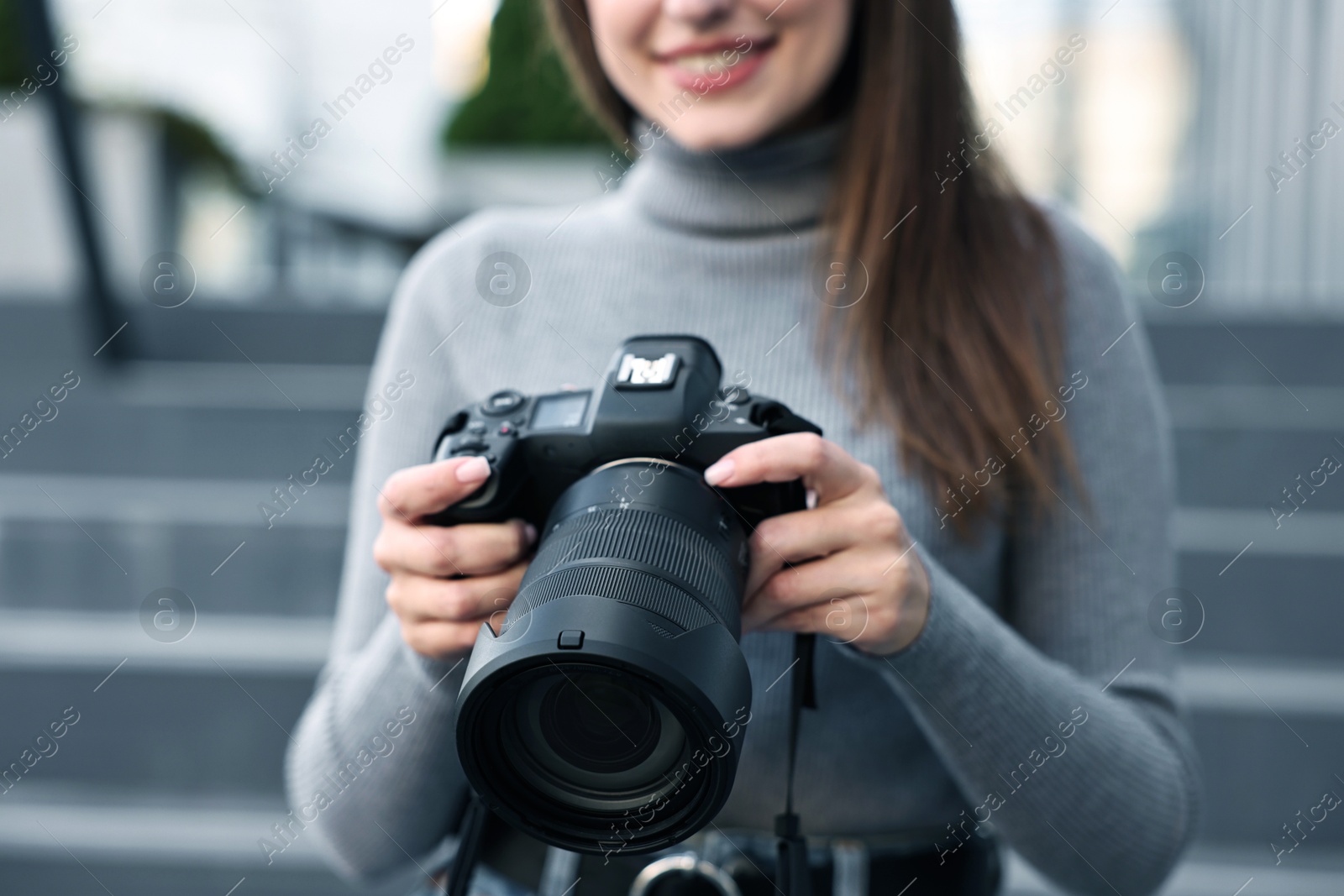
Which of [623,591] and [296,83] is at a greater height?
[296,83]

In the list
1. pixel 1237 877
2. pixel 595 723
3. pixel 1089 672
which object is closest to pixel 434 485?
pixel 595 723

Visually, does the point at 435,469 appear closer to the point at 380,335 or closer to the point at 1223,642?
the point at 1223,642

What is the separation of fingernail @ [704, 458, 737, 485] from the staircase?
1.01 metres

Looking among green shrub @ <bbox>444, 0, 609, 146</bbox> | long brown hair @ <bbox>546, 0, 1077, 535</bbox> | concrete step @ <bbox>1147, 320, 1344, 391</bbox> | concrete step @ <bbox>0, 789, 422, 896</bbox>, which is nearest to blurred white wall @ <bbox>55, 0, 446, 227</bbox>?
green shrub @ <bbox>444, 0, 609, 146</bbox>

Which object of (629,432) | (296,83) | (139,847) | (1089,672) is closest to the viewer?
(629,432)

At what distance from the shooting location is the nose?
0.62 meters

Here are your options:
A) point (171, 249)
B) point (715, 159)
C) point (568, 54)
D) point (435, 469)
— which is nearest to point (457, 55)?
point (171, 249)

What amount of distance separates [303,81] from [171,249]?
1.30 feet

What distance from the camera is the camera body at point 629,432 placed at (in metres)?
0.49

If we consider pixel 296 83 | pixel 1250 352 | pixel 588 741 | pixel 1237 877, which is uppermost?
pixel 296 83

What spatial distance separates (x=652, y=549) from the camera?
1.38 feet

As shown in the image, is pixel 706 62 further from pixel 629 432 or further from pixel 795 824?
pixel 795 824

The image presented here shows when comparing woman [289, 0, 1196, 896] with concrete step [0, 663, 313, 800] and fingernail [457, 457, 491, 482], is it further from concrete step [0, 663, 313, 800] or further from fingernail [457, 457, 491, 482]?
concrete step [0, 663, 313, 800]

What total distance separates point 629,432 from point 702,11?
0.27m
